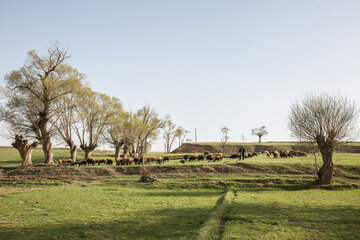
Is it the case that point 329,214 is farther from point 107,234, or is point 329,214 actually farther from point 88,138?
point 88,138

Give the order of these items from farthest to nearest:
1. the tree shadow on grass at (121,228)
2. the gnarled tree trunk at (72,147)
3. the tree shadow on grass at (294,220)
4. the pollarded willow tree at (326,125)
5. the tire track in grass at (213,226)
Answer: the gnarled tree trunk at (72,147) → the pollarded willow tree at (326,125) → the tree shadow on grass at (294,220) → the tree shadow on grass at (121,228) → the tire track in grass at (213,226)

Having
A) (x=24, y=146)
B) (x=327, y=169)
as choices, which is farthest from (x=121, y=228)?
(x=24, y=146)

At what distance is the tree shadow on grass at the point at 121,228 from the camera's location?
906 cm

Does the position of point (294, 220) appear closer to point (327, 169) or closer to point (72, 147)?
point (327, 169)

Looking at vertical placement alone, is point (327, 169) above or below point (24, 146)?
below

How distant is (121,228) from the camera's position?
10.2m

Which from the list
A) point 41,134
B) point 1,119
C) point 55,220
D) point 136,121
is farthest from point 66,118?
point 55,220

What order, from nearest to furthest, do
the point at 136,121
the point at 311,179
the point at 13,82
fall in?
1. the point at 311,179
2. the point at 13,82
3. the point at 136,121

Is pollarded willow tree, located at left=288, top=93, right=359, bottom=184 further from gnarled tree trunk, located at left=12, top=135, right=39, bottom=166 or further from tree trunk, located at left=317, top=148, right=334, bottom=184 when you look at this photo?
gnarled tree trunk, located at left=12, top=135, right=39, bottom=166

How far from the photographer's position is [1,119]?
113ft

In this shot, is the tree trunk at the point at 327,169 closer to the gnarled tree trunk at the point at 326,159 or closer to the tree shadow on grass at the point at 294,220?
the gnarled tree trunk at the point at 326,159

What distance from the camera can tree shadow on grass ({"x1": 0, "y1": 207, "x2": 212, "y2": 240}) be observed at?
29.7 feet

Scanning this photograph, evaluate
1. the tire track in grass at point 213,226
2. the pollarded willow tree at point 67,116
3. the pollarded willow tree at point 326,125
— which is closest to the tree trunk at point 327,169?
the pollarded willow tree at point 326,125

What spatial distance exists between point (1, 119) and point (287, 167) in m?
37.3
